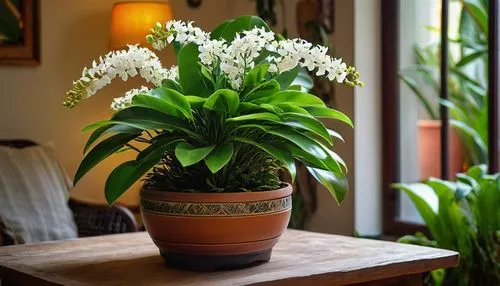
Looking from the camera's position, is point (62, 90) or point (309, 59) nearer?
point (309, 59)

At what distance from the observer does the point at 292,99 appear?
6.34 ft

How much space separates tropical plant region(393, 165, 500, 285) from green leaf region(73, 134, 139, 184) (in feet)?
5.12

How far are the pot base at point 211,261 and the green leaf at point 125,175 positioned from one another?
7.1 inches

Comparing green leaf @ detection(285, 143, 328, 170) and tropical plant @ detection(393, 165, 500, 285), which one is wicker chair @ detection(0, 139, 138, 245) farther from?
green leaf @ detection(285, 143, 328, 170)

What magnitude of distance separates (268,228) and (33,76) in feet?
7.76

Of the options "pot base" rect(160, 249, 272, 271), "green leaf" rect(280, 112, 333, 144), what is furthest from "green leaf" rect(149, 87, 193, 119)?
"pot base" rect(160, 249, 272, 271)

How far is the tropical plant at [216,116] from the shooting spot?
1.83m

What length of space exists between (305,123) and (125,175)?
41 cm

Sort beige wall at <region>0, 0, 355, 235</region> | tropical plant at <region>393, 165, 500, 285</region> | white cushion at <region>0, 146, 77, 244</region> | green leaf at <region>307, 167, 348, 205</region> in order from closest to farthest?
1. green leaf at <region>307, 167, 348, 205</region>
2. tropical plant at <region>393, 165, 500, 285</region>
3. white cushion at <region>0, 146, 77, 244</region>
4. beige wall at <region>0, 0, 355, 235</region>

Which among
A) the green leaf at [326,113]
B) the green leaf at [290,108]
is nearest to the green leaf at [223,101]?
the green leaf at [290,108]

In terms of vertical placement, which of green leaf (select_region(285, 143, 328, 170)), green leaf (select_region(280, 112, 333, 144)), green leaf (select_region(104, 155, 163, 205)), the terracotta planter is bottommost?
the terracotta planter

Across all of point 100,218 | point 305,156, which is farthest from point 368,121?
point 305,156

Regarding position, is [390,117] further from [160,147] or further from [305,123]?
[160,147]

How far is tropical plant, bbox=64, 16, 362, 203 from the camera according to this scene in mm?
1828
